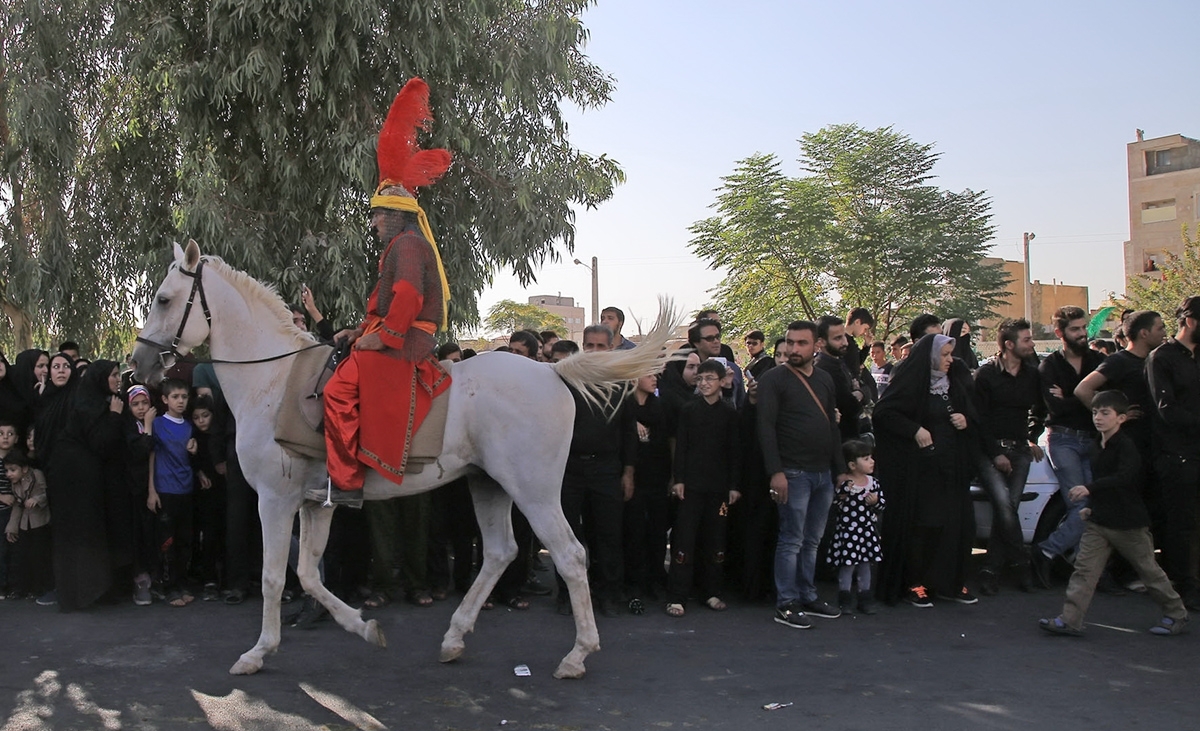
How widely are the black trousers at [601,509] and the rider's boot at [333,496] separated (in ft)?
6.60

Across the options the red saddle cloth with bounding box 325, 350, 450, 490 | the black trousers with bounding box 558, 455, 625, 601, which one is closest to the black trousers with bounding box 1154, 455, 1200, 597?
the black trousers with bounding box 558, 455, 625, 601

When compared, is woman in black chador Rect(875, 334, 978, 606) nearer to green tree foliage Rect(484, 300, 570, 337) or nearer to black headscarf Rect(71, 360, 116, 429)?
black headscarf Rect(71, 360, 116, 429)

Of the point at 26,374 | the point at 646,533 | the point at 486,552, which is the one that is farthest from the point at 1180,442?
the point at 26,374

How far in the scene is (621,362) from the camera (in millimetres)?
6516

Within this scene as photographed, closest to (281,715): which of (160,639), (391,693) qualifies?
(391,693)

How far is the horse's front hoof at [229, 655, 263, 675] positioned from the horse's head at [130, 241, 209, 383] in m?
1.80

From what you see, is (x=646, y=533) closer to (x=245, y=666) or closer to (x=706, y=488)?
(x=706, y=488)

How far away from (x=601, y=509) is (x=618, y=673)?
1714mm

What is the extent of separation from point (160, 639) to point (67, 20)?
8.95 metres

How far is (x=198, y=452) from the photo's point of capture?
816cm

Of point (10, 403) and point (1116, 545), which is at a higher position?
point (10, 403)

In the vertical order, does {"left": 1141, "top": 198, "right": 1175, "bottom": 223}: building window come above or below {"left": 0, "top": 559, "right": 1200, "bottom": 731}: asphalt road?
above

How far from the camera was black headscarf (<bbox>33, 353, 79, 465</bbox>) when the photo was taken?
809 centimetres

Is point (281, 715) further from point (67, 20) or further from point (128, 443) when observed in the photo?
point (67, 20)
